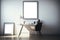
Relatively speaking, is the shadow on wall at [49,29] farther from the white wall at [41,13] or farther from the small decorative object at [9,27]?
the small decorative object at [9,27]

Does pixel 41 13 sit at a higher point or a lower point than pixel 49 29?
higher

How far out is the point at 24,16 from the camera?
633 cm

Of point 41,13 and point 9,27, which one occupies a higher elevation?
point 41,13

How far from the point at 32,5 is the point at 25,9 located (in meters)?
0.45

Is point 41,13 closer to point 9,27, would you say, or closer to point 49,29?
point 49,29

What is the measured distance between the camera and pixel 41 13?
6367mm

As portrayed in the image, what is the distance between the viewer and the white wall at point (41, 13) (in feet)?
20.7

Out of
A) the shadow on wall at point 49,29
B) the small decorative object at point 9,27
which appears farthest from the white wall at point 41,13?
the small decorative object at point 9,27

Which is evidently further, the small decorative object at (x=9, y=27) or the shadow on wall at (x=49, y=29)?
the shadow on wall at (x=49, y=29)

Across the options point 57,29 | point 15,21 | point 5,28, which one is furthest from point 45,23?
point 5,28

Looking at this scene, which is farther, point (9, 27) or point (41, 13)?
point (41, 13)

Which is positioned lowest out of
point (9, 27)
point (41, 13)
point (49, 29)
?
point (49, 29)

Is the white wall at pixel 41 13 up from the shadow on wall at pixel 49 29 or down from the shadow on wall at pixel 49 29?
up

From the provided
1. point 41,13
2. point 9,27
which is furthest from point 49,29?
point 9,27
